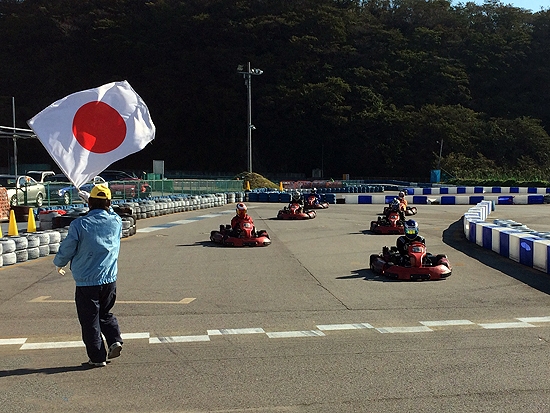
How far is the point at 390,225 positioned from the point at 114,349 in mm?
14155

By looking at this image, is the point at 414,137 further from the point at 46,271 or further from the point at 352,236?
the point at 46,271

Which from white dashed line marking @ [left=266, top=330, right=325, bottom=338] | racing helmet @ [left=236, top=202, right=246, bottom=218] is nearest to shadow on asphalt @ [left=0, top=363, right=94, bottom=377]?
white dashed line marking @ [left=266, top=330, right=325, bottom=338]

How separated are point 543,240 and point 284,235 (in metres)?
7.95

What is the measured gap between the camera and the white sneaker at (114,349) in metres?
5.82

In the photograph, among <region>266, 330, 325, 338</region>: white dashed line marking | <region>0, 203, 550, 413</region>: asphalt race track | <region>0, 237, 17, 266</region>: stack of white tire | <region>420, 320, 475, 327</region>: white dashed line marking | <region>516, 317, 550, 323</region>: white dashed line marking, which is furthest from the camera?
<region>0, 237, 17, 266</region>: stack of white tire

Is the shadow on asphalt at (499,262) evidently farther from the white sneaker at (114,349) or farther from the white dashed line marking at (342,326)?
the white sneaker at (114,349)

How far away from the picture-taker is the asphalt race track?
4945 millimetres

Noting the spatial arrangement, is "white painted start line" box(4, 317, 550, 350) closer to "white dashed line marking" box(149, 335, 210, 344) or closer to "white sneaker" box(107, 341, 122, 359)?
"white dashed line marking" box(149, 335, 210, 344)

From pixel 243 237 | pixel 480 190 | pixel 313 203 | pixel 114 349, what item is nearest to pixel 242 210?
pixel 243 237

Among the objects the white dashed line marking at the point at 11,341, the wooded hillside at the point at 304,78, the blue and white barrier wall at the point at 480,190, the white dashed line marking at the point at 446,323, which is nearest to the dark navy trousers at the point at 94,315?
the white dashed line marking at the point at 11,341

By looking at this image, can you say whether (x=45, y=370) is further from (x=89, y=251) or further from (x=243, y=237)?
(x=243, y=237)

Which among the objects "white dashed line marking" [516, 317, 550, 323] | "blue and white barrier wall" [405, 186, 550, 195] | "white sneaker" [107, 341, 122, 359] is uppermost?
"white sneaker" [107, 341, 122, 359]

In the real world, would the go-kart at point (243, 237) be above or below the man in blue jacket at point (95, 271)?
below

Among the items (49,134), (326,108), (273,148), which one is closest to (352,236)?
(49,134)
